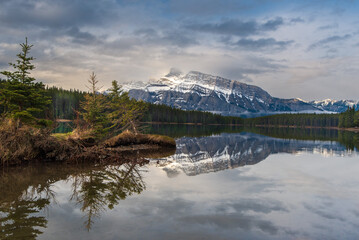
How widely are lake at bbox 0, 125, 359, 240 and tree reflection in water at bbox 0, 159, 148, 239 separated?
0.03 meters

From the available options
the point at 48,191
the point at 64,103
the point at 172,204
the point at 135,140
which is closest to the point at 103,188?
the point at 48,191

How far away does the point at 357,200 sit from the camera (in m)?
11.8

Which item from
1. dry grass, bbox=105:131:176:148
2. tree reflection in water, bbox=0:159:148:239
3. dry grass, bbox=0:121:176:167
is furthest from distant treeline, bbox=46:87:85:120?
tree reflection in water, bbox=0:159:148:239

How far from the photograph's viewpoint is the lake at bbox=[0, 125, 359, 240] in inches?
317

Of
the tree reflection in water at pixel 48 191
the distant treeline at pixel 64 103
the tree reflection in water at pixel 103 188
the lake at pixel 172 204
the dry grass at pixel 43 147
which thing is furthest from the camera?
the distant treeline at pixel 64 103

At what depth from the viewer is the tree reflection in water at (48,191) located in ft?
27.2

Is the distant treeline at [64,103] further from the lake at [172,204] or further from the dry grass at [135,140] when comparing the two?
the lake at [172,204]

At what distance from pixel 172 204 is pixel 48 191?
587 cm

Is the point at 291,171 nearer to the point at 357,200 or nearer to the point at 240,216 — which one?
the point at 357,200

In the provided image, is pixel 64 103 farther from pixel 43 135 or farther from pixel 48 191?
pixel 48 191

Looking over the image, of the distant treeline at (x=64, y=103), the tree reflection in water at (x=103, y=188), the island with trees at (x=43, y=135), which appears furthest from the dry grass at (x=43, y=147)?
the distant treeline at (x=64, y=103)

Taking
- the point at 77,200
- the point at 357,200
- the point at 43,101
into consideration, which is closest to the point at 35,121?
the point at 43,101

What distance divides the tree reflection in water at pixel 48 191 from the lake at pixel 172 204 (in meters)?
0.03

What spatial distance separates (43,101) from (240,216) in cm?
Answer: 2345
